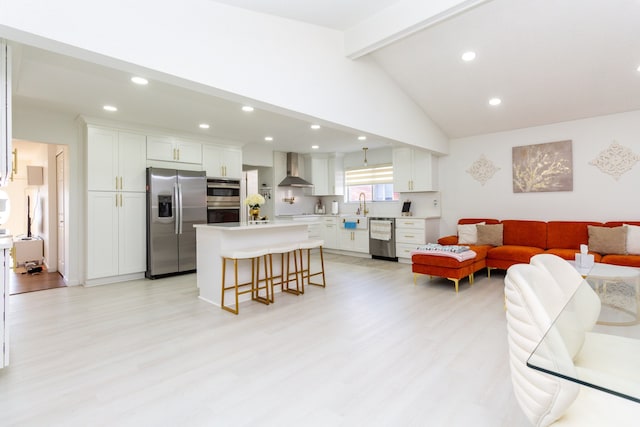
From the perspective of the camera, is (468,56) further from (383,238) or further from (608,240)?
(383,238)

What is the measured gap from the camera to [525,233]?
4961 millimetres

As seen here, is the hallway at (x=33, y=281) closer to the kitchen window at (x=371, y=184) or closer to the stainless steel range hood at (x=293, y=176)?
the stainless steel range hood at (x=293, y=176)

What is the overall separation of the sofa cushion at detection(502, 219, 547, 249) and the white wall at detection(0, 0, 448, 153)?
2749 millimetres

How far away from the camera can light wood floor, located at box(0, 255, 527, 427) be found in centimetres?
175

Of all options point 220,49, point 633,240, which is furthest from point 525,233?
point 220,49

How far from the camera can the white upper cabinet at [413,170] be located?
602 centimetres

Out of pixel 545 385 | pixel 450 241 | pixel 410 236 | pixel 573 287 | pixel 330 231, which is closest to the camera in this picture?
pixel 545 385

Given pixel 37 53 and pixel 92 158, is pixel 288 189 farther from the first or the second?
pixel 37 53

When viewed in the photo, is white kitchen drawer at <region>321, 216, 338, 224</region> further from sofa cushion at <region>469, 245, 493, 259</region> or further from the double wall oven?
sofa cushion at <region>469, 245, 493, 259</region>

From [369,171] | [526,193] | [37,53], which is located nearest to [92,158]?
[37,53]

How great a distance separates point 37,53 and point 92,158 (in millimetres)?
2264

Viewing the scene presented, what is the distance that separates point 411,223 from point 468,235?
1078mm

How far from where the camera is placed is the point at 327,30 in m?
3.39

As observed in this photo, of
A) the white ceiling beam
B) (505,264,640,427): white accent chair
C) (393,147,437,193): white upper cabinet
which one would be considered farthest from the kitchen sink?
(505,264,640,427): white accent chair
